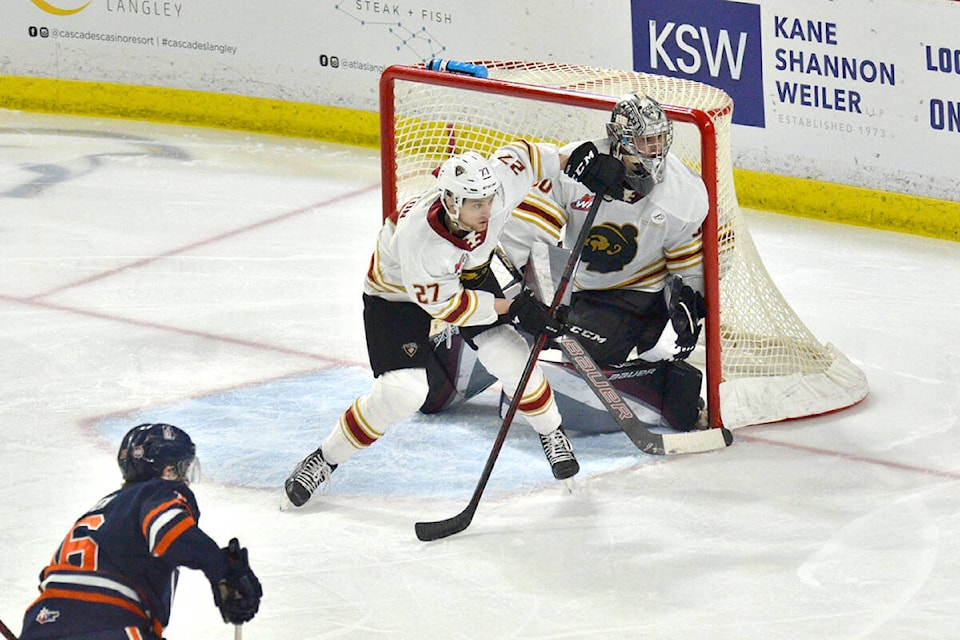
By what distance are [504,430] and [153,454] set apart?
1373 millimetres

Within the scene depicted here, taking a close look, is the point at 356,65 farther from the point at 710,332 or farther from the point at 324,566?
the point at 324,566

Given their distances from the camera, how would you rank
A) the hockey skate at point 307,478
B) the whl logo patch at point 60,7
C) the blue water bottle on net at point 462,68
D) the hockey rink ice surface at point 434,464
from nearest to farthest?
the hockey rink ice surface at point 434,464, the hockey skate at point 307,478, the blue water bottle on net at point 462,68, the whl logo patch at point 60,7

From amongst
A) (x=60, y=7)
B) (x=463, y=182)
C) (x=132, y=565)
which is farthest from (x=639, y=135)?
(x=60, y=7)

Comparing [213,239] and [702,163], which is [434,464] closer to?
[702,163]

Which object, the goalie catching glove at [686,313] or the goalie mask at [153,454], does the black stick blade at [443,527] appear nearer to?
the goalie catching glove at [686,313]

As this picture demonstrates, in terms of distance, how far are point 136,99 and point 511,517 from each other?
14.7ft

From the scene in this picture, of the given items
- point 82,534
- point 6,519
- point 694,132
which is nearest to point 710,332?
point 694,132

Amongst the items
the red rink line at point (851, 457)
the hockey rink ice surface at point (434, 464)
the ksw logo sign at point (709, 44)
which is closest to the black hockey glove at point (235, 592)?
the hockey rink ice surface at point (434, 464)

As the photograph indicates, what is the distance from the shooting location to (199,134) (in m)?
7.40

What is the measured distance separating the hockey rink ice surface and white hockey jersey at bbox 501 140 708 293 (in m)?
0.45

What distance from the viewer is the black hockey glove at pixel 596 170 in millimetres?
3871

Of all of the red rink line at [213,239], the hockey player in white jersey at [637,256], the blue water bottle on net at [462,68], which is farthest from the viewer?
the red rink line at [213,239]

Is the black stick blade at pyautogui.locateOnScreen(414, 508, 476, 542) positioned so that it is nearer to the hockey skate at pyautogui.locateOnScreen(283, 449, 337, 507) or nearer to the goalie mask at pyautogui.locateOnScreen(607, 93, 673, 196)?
the hockey skate at pyautogui.locateOnScreen(283, 449, 337, 507)

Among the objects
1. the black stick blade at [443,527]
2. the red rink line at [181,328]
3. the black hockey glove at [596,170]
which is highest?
the black hockey glove at [596,170]
